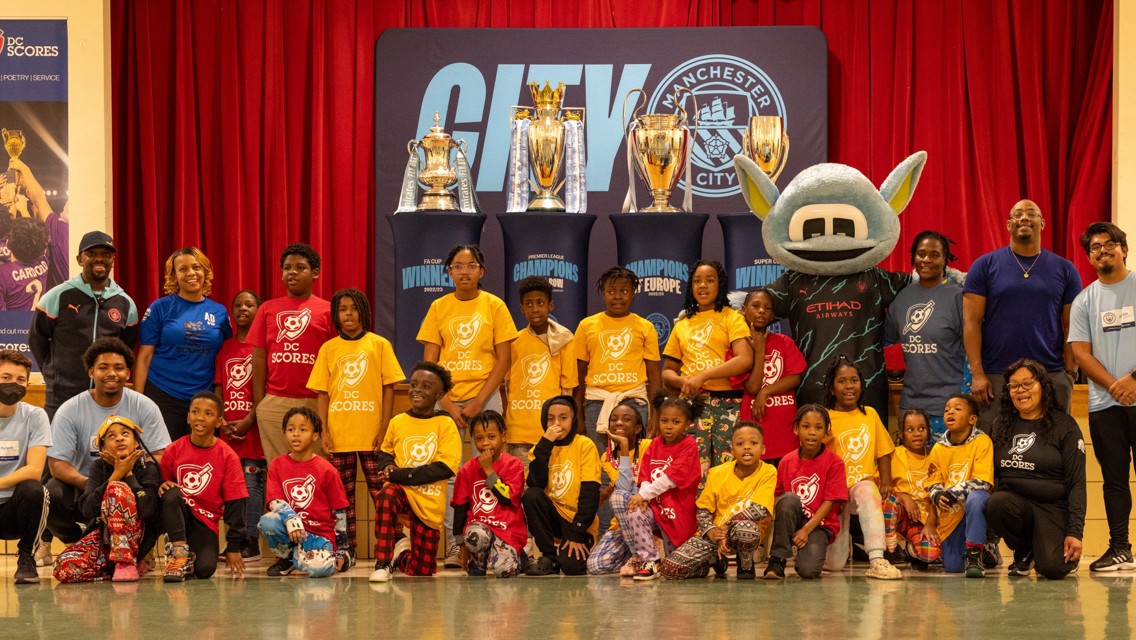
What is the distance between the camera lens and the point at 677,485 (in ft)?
19.0

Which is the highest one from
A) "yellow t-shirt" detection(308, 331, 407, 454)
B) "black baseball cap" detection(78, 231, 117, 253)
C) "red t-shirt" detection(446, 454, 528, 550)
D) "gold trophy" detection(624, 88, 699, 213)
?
"gold trophy" detection(624, 88, 699, 213)

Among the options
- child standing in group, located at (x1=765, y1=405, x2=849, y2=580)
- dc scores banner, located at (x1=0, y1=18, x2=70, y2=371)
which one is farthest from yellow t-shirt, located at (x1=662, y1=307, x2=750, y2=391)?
dc scores banner, located at (x1=0, y1=18, x2=70, y2=371)

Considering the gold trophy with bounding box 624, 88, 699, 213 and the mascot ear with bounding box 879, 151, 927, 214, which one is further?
the gold trophy with bounding box 624, 88, 699, 213

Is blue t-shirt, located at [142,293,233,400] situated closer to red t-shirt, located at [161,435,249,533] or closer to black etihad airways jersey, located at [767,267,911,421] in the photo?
red t-shirt, located at [161,435,249,533]

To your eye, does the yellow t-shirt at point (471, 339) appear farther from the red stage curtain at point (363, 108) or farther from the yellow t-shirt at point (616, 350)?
the red stage curtain at point (363, 108)

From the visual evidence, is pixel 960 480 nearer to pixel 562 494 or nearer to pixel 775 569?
pixel 775 569

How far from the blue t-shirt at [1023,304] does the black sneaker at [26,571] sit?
428 cm

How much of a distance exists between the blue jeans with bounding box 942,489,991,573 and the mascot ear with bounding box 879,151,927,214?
1551 mm

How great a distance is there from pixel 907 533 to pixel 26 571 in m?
3.80

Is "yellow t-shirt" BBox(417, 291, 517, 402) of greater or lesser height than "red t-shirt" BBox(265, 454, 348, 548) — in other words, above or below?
above

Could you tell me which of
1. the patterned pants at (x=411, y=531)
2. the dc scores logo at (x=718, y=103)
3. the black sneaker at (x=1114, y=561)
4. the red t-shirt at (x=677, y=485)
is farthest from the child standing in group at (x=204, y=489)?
the dc scores logo at (x=718, y=103)

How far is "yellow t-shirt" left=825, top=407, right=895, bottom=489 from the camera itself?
5910 mm

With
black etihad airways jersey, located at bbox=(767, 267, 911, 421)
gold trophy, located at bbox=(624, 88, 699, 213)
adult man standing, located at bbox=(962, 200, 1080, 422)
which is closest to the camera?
adult man standing, located at bbox=(962, 200, 1080, 422)

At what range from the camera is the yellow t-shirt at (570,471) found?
5949 millimetres
